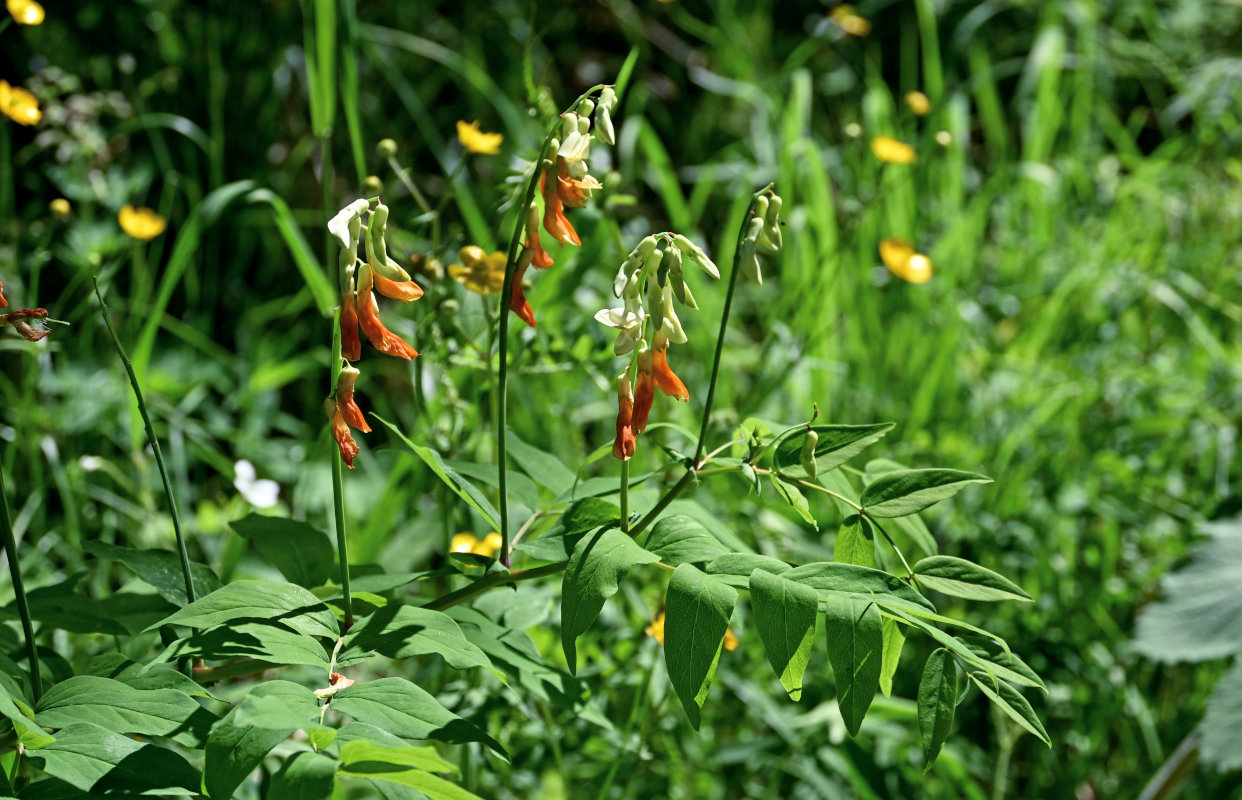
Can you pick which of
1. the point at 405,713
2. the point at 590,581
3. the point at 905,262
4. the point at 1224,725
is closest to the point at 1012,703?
the point at 590,581

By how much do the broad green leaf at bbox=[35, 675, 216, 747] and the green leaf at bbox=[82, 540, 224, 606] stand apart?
0.52 feet

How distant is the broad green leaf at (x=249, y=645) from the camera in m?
0.65

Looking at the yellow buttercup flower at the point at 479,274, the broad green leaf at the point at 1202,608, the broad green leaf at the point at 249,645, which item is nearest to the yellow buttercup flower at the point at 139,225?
the yellow buttercup flower at the point at 479,274

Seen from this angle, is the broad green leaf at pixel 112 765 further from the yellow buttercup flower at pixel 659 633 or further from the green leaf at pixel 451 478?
the yellow buttercup flower at pixel 659 633

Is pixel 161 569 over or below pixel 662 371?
below

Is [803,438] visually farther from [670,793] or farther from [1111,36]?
[1111,36]

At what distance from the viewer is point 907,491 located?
0.76m

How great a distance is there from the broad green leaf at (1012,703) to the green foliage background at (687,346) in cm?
34

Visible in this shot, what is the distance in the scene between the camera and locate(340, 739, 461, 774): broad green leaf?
586 millimetres

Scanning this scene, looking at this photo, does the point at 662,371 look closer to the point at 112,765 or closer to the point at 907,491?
the point at 907,491

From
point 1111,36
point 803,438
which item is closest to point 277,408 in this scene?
point 803,438

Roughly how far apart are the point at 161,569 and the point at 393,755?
379 mm

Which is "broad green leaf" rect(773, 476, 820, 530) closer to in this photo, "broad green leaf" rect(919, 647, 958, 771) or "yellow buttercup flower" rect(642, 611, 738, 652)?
"broad green leaf" rect(919, 647, 958, 771)

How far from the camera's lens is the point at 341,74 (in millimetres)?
1479
